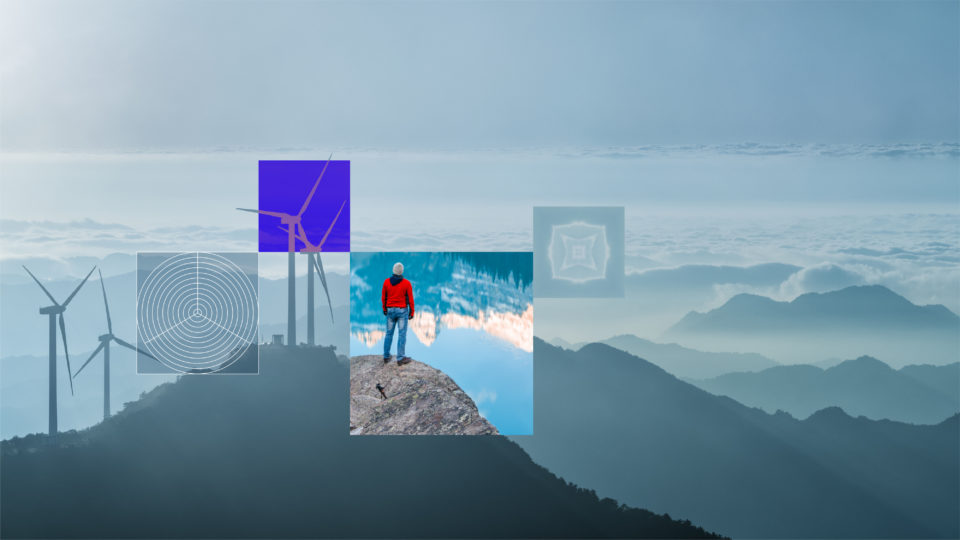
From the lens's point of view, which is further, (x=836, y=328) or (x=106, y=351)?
(x=106, y=351)

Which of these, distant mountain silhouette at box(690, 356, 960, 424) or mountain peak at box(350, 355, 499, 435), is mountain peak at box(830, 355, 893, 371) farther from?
mountain peak at box(350, 355, 499, 435)

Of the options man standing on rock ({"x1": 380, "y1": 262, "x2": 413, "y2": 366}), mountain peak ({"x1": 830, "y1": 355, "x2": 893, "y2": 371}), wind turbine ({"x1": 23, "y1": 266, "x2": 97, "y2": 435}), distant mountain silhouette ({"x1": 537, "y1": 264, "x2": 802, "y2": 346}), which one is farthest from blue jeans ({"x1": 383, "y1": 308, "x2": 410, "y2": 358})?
mountain peak ({"x1": 830, "y1": 355, "x2": 893, "y2": 371})

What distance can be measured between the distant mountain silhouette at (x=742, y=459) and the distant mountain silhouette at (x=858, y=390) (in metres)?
0.11

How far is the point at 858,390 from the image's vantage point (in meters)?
5.89

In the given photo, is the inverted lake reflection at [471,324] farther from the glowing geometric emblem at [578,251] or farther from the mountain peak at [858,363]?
the mountain peak at [858,363]

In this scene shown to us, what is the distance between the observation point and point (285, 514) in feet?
19.7

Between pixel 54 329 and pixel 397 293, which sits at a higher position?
pixel 397 293

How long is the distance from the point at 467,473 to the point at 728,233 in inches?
152

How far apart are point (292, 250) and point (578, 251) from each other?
3077 mm

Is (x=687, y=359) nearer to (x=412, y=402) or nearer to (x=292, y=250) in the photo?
(x=412, y=402)

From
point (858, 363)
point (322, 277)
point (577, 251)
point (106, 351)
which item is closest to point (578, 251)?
point (577, 251)

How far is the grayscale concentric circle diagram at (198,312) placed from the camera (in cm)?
592

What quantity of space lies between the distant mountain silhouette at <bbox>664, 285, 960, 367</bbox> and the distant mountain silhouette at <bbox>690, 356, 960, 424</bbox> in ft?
0.41

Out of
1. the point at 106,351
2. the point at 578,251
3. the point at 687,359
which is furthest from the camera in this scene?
the point at 106,351
